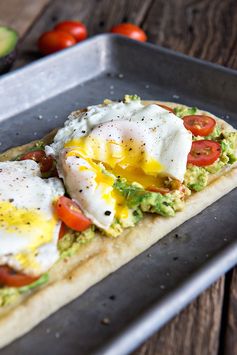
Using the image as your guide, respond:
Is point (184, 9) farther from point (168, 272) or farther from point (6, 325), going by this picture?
point (6, 325)

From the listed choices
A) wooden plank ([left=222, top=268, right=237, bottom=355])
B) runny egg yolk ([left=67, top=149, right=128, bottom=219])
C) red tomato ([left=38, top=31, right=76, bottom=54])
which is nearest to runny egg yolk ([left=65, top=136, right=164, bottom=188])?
runny egg yolk ([left=67, top=149, right=128, bottom=219])

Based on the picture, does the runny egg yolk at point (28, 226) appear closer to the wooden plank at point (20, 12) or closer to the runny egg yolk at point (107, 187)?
the runny egg yolk at point (107, 187)

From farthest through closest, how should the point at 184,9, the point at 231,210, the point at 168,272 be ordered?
the point at 184,9 < the point at 231,210 < the point at 168,272

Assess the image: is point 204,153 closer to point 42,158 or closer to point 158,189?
point 158,189

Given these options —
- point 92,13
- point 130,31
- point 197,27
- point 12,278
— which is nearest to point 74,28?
point 130,31

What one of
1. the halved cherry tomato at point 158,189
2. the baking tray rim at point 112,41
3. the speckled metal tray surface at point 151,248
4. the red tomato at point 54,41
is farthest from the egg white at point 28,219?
the red tomato at point 54,41

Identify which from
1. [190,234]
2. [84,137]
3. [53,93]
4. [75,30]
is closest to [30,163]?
[84,137]
